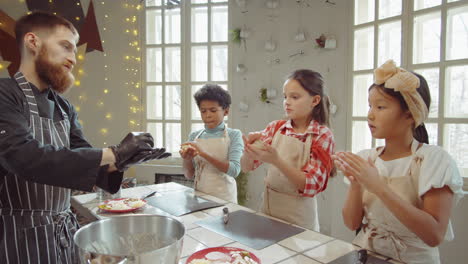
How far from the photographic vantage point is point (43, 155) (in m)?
1.03

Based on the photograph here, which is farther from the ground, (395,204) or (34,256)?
(395,204)

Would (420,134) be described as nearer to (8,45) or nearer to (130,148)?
(130,148)

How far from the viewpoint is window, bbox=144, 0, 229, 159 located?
162 inches

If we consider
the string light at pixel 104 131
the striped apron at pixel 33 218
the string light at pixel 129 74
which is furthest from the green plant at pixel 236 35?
the striped apron at pixel 33 218

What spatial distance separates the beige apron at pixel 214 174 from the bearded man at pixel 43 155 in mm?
858

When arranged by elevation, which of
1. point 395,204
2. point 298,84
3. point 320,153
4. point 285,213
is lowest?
point 285,213

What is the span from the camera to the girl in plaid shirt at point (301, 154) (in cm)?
157

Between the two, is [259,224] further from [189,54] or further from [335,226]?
[189,54]

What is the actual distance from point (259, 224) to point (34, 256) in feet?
2.95

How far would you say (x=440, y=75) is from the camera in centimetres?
256

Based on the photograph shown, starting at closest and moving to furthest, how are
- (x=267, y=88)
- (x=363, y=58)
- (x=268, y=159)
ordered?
(x=268, y=159), (x=363, y=58), (x=267, y=88)

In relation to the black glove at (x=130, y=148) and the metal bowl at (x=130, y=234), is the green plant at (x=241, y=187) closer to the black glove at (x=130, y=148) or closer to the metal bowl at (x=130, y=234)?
the black glove at (x=130, y=148)

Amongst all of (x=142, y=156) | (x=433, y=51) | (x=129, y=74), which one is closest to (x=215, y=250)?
(x=142, y=156)

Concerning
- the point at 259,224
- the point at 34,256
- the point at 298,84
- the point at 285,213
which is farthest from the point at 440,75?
the point at 34,256
